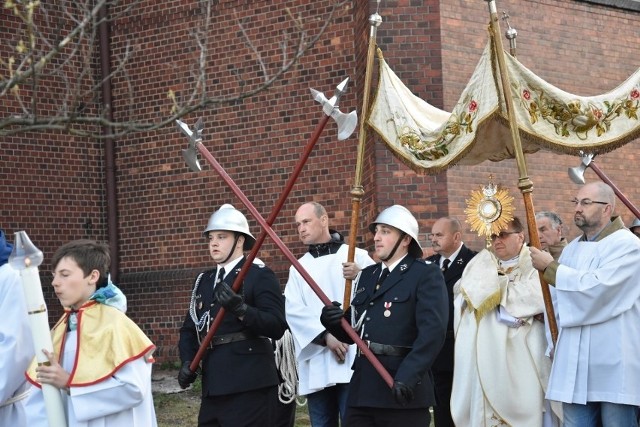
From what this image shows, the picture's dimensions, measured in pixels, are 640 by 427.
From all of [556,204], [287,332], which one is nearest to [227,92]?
[556,204]

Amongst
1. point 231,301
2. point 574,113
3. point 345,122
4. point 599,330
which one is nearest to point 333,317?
point 231,301

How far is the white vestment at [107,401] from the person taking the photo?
586 centimetres

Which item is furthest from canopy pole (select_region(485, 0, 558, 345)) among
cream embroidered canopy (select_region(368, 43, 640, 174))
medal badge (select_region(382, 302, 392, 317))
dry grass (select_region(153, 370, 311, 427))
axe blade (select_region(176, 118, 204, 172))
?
dry grass (select_region(153, 370, 311, 427))

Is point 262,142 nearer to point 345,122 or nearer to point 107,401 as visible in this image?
point 345,122

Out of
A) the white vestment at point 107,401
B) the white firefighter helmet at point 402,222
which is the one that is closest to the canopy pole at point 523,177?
the white firefighter helmet at point 402,222

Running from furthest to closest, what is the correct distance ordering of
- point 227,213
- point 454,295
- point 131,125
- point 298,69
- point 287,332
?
point 298,69 → point 287,332 → point 454,295 → point 227,213 → point 131,125

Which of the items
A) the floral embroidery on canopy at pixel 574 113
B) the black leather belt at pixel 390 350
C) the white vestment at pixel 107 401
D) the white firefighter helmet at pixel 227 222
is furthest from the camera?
the floral embroidery on canopy at pixel 574 113

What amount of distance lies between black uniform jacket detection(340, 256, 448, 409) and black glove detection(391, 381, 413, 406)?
0.06 meters

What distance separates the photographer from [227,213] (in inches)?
320

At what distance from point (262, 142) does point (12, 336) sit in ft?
26.4

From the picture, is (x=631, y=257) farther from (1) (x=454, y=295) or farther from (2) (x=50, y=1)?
(2) (x=50, y=1)

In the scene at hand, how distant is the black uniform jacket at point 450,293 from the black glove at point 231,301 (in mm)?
1857

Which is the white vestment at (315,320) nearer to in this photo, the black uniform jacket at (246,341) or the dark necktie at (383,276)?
the black uniform jacket at (246,341)

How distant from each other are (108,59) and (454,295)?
303 inches
